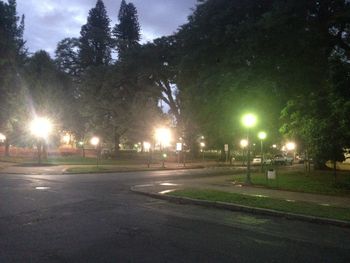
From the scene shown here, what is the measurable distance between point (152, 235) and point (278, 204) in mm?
6493

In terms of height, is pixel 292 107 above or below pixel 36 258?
above

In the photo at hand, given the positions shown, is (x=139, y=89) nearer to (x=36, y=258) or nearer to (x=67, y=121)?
(x=67, y=121)

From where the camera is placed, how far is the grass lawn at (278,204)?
12820 mm

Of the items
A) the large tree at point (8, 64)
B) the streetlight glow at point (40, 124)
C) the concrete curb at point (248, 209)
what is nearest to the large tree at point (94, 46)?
the streetlight glow at point (40, 124)

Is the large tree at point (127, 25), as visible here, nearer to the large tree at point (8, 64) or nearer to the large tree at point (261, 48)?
the large tree at point (8, 64)

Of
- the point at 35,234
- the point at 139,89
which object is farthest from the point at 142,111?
the point at 35,234

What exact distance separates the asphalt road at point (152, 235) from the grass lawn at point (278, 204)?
1.06m

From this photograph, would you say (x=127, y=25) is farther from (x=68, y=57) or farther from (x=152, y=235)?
(x=152, y=235)

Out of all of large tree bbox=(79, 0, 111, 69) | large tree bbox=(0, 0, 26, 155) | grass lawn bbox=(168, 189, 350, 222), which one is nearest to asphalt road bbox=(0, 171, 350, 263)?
grass lawn bbox=(168, 189, 350, 222)

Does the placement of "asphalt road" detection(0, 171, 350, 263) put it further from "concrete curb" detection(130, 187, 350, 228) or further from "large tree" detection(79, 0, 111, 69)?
"large tree" detection(79, 0, 111, 69)

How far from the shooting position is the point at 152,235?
30.4 feet

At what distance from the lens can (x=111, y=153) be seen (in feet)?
208

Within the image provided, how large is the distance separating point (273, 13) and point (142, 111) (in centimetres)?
4061

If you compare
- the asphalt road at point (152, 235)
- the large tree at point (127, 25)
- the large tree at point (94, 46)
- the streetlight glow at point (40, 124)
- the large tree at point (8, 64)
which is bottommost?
Answer: the asphalt road at point (152, 235)
